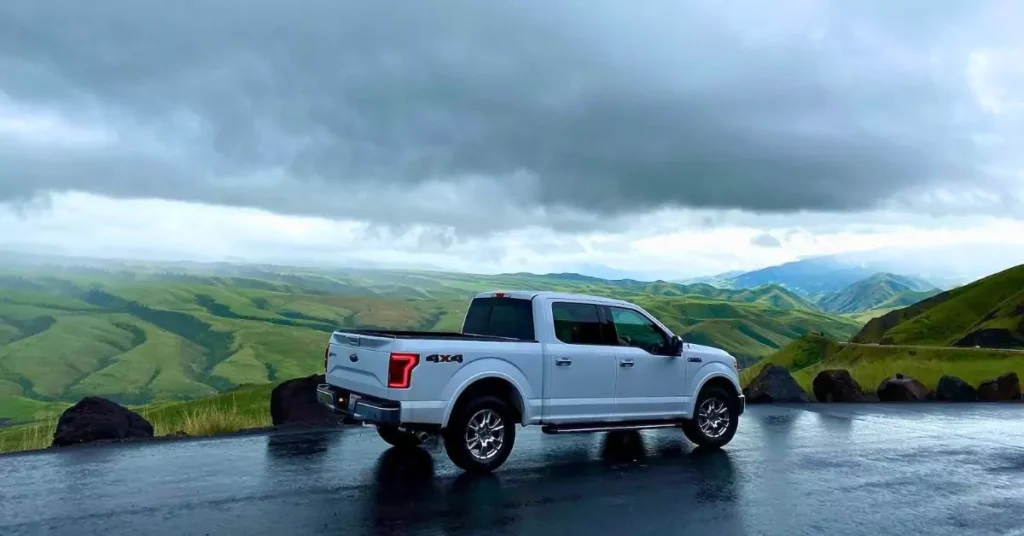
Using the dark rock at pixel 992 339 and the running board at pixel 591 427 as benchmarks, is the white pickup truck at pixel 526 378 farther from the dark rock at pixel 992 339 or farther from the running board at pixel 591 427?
the dark rock at pixel 992 339

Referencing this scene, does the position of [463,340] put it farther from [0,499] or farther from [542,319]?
[0,499]

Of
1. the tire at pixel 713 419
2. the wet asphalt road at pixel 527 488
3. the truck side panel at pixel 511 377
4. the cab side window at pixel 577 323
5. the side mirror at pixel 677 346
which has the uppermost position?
the cab side window at pixel 577 323

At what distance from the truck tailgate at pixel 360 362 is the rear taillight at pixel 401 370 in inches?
3.4

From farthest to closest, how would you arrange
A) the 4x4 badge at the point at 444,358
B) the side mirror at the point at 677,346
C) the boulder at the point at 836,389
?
1. the boulder at the point at 836,389
2. the side mirror at the point at 677,346
3. the 4x4 badge at the point at 444,358

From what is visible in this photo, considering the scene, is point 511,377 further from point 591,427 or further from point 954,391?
point 954,391

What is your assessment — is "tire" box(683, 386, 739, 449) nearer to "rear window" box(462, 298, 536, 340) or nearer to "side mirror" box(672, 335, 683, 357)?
"side mirror" box(672, 335, 683, 357)

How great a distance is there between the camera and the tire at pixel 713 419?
11.9 metres

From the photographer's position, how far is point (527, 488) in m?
9.07

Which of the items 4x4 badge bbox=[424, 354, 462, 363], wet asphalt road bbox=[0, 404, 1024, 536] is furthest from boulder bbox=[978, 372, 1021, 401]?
4x4 badge bbox=[424, 354, 462, 363]

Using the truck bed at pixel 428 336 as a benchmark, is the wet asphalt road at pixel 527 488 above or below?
below

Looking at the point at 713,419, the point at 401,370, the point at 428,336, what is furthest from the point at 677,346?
the point at 401,370

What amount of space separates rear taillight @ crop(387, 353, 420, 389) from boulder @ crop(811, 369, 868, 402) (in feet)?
52.3

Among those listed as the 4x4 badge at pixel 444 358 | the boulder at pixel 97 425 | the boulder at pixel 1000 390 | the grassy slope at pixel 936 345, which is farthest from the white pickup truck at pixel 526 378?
the grassy slope at pixel 936 345

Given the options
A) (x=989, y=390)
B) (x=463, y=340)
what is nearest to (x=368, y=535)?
(x=463, y=340)
